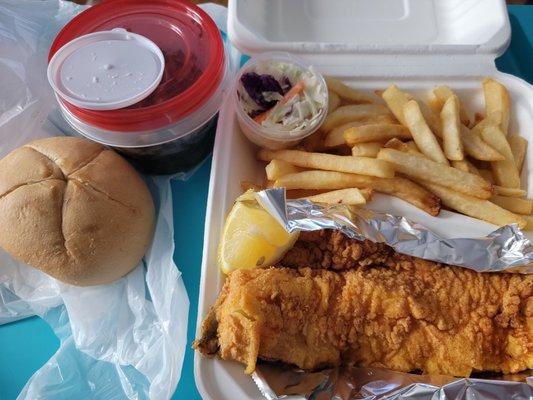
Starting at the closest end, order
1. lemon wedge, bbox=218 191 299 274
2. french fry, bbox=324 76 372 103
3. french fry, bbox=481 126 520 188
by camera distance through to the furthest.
Result: 1. lemon wedge, bbox=218 191 299 274
2. french fry, bbox=481 126 520 188
3. french fry, bbox=324 76 372 103

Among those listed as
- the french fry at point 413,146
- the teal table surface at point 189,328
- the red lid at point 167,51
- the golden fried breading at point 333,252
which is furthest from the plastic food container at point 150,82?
the french fry at point 413,146

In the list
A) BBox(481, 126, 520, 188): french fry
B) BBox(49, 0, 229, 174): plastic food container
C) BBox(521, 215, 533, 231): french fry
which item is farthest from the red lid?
BBox(521, 215, 533, 231): french fry

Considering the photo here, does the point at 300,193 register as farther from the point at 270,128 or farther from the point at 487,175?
the point at 487,175

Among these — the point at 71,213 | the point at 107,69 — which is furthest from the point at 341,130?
the point at 71,213

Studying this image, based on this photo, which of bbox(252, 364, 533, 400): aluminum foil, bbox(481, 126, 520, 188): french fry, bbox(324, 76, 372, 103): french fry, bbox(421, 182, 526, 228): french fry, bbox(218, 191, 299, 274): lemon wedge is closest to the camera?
bbox(252, 364, 533, 400): aluminum foil

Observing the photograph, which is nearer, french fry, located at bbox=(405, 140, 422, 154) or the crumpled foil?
the crumpled foil

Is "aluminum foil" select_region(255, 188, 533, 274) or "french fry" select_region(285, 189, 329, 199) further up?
"aluminum foil" select_region(255, 188, 533, 274)

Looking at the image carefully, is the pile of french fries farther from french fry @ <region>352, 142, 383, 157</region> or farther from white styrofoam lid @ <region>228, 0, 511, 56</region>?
white styrofoam lid @ <region>228, 0, 511, 56</region>
